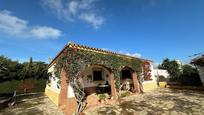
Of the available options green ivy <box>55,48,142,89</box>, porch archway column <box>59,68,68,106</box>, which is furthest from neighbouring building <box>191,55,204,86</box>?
porch archway column <box>59,68,68,106</box>

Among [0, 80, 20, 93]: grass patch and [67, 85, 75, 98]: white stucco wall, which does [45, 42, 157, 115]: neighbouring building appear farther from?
[0, 80, 20, 93]: grass patch

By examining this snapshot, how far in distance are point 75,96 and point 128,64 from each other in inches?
250

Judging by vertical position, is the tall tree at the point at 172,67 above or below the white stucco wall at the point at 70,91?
above

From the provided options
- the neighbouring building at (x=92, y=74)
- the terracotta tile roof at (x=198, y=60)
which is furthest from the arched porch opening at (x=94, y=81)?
the terracotta tile roof at (x=198, y=60)

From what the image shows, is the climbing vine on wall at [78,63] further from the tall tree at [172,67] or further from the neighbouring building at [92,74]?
the tall tree at [172,67]

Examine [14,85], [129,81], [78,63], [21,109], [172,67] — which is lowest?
[21,109]

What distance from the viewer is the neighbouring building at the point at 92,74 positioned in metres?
8.59

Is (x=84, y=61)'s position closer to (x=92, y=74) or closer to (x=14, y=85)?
(x=92, y=74)

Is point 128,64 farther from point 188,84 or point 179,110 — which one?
point 188,84

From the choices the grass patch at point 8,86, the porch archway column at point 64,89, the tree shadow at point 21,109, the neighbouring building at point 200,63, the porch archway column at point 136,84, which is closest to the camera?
the porch archway column at point 64,89

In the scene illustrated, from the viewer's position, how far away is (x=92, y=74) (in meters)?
12.5

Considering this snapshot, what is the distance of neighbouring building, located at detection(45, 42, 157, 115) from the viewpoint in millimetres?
8586

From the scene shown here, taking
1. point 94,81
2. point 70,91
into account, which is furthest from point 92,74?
point 70,91

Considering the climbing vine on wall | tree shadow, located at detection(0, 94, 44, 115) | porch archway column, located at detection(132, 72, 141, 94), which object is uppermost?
the climbing vine on wall
